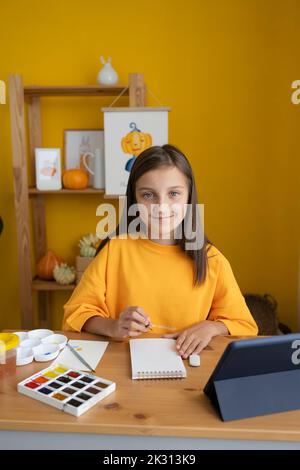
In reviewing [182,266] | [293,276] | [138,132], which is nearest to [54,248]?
[138,132]

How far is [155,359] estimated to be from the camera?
102cm

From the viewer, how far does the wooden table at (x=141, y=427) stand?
0.76m

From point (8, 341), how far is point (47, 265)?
1.76m

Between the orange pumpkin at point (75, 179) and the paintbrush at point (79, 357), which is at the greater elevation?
the orange pumpkin at point (75, 179)

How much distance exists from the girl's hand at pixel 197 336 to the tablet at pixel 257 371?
21 centimetres

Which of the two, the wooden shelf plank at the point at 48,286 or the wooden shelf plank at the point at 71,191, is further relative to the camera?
the wooden shelf plank at the point at 48,286

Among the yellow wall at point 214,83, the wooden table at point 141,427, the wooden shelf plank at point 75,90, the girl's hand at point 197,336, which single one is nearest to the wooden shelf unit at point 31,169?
the wooden shelf plank at point 75,90

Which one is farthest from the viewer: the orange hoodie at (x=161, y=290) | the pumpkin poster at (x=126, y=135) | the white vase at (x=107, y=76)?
the white vase at (x=107, y=76)

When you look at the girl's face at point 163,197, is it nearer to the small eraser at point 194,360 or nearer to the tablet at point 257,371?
the small eraser at point 194,360

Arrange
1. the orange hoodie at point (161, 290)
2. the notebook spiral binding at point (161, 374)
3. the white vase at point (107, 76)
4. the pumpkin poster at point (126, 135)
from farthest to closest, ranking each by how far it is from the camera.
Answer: the white vase at point (107, 76) < the pumpkin poster at point (126, 135) < the orange hoodie at point (161, 290) < the notebook spiral binding at point (161, 374)

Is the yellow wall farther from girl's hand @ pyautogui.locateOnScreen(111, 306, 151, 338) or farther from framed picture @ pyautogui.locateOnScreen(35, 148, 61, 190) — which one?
girl's hand @ pyautogui.locateOnScreen(111, 306, 151, 338)

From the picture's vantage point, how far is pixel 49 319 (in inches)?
118

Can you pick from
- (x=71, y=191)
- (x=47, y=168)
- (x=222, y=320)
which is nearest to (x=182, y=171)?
(x=222, y=320)

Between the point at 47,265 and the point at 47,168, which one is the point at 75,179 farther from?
the point at 47,265
